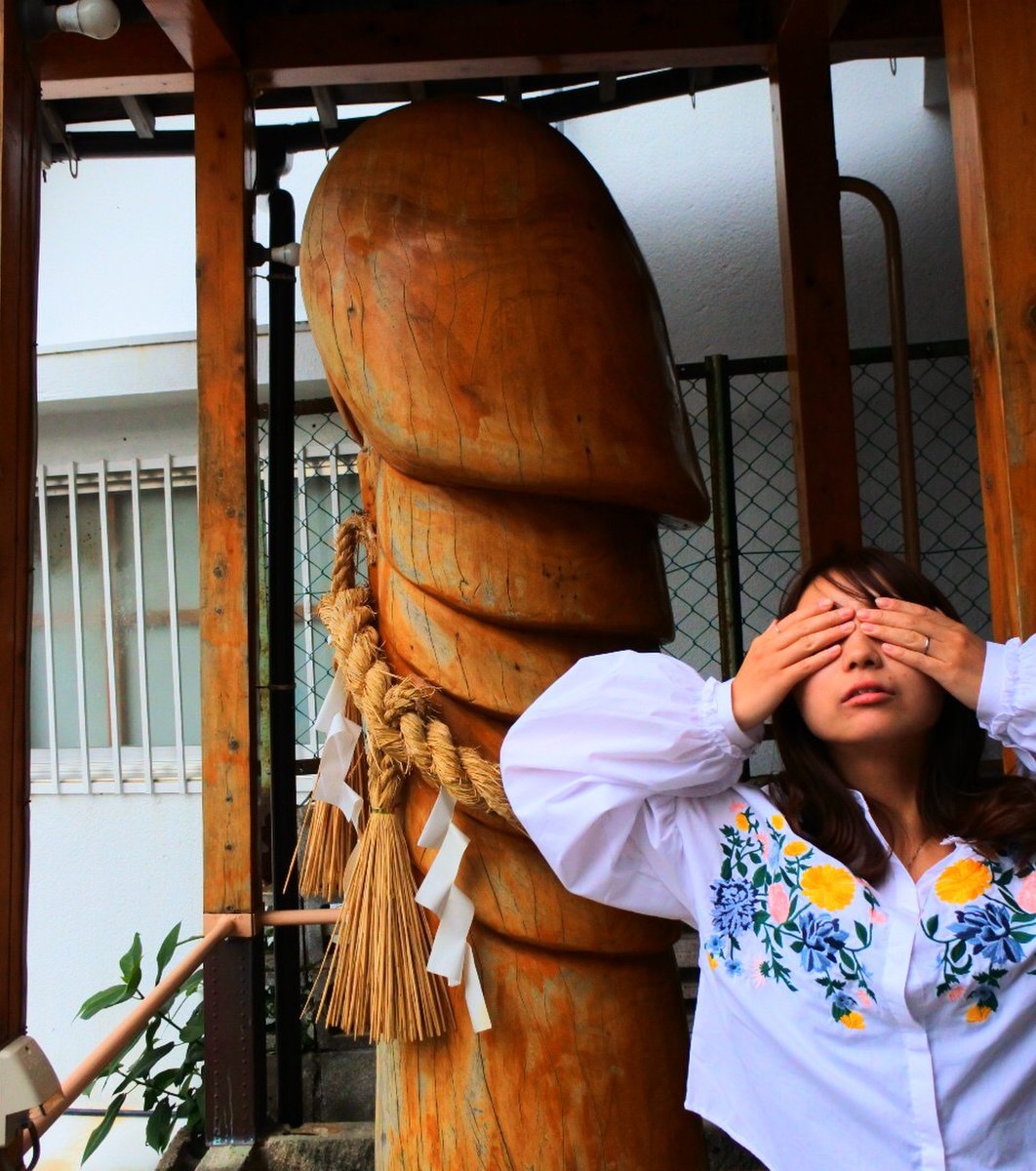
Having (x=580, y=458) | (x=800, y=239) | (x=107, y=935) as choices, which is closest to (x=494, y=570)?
(x=580, y=458)

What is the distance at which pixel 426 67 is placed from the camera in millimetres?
1865

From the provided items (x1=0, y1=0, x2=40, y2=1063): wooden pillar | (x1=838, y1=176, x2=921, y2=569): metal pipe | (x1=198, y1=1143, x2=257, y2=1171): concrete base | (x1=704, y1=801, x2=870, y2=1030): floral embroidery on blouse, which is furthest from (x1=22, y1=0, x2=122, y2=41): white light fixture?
(x1=198, y1=1143, x2=257, y2=1171): concrete base

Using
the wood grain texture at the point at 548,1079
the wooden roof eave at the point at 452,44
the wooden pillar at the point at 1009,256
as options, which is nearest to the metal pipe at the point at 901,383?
the wooden roof eave at the point at 452,44

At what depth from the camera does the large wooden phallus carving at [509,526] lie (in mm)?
1351

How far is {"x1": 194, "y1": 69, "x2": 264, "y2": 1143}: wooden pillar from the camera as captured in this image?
5.79ft

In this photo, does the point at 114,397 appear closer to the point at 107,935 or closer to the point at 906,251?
the point at 107,935

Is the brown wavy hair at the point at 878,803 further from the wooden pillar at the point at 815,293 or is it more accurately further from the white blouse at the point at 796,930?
the wooden pillar at the point at 815,293

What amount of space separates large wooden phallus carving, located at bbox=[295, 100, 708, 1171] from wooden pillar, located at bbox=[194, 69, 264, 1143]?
0.42 meters

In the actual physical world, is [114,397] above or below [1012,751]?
above

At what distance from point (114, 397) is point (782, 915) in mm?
2850

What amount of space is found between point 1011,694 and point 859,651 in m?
0.13

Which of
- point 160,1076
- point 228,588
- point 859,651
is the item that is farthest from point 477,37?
point 160,1076

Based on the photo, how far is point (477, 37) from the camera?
72.8 inches

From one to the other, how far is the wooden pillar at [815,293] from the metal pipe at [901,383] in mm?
117
